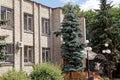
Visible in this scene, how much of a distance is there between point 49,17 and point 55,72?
13.4 metres

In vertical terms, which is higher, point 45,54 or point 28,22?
point 28,22

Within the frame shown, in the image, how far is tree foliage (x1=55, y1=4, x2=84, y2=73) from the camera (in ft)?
105

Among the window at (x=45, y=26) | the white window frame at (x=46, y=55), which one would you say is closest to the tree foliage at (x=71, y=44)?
the window at (x=45, y=26)

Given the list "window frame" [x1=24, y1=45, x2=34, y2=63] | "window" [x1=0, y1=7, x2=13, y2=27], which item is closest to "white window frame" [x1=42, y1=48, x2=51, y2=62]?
"window frame" [x1=24, y1=45, x2=34, y2=63]

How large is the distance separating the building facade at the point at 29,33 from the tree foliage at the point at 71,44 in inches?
68.8

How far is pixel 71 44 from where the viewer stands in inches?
1257

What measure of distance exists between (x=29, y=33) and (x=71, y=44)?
458 cm

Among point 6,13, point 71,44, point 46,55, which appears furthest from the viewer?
point 46,55

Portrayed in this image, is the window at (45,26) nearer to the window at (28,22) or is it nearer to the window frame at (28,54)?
the window at (28,22)

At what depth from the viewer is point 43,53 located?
3322cm

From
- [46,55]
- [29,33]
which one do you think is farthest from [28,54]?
[46,55]

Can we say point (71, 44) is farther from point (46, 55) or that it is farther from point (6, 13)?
point (6, 13)

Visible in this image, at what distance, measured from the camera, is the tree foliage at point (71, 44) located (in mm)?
31875

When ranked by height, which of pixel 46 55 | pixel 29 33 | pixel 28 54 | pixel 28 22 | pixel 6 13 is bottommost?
pixel 46 55
